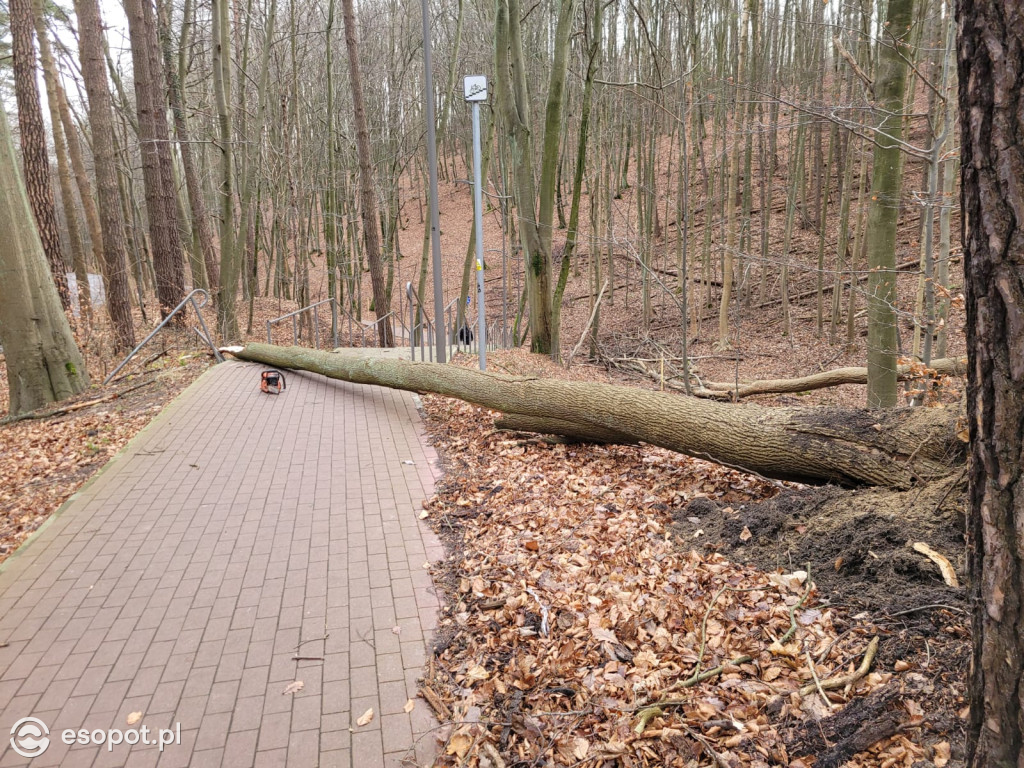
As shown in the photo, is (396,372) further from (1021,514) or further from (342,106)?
(342,106)

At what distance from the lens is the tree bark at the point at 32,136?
11008 mm

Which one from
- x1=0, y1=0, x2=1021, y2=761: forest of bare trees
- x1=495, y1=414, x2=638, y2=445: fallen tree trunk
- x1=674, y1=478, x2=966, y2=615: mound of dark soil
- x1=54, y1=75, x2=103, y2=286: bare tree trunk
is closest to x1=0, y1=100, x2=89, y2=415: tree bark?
x1=0, y1=0, x2=1021, y2=761: forest of bare trees

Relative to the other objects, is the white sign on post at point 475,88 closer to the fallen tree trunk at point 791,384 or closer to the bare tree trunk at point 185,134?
the fallen tree trunk at point 791,384

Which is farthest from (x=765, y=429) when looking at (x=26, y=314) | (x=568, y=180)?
(x=568, y=180)

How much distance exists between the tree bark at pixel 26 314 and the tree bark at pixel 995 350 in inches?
454

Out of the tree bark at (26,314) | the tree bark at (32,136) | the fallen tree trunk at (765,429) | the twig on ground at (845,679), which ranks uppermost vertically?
the tree bark at (32,136)

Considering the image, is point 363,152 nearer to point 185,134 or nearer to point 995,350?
point 185,134

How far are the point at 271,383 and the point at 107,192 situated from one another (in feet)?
22.0

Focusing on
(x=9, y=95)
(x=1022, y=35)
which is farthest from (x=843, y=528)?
(x=9, y=95)

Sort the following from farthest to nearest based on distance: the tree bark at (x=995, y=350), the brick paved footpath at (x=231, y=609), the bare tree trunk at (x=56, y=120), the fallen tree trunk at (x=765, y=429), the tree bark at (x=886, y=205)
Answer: the bare tree trunk at (x=56, y=120)
the tree bark at (x=886, y=205)
the fallen tree trunk at (x=765, y=429)
the brick paved footpath at (x=231, y=609)
the tree bark at (x=995, y=350)

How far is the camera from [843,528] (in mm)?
3885

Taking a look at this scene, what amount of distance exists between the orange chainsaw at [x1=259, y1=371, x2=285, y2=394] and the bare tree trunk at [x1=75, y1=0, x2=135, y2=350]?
4743 millimetres

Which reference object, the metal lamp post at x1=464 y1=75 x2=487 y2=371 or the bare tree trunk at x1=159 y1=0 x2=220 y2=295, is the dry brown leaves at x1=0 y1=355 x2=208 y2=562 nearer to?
the metal lamp post at x1=464 y1=75 x2=487 y2=371

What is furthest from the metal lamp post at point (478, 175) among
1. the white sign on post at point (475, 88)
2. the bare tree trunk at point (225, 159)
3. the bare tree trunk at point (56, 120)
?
the bare tree trunk at point (56, 120)
